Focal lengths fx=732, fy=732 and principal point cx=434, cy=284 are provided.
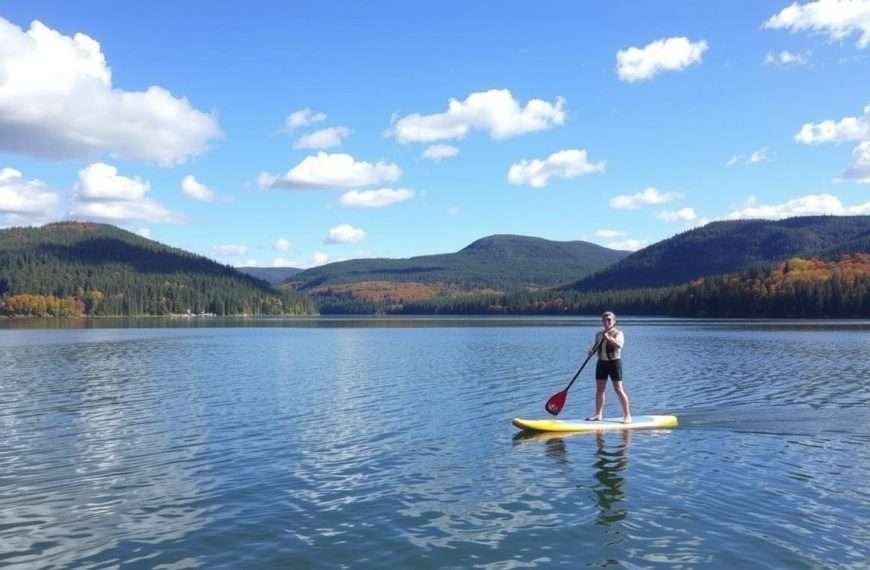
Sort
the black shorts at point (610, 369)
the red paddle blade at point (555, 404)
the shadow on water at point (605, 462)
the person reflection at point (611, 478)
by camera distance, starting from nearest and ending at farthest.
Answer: the person reflection at point (611, 478) < the shadow on water at point (605, 462) < the black shorts at point (610, 369) < the red paddle blade at point (555, 404)

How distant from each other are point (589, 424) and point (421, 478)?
8318mm

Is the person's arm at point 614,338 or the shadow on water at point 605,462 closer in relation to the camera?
the shadow on water at point 605,462

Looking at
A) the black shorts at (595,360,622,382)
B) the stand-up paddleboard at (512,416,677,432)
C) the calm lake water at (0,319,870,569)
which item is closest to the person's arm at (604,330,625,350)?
the black shorts at (595,360,622,382)

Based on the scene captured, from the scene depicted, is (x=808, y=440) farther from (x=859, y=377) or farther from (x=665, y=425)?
(x=859, y=377)

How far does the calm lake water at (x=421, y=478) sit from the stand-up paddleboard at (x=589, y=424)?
0.63m

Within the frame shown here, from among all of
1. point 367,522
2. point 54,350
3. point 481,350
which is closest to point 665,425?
point 367,522

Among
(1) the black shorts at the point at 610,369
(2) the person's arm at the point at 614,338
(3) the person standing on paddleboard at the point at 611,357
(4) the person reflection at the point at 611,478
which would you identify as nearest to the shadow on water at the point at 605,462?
(4) the person reflection at the point at 611,478

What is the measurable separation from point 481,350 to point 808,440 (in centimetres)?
4662

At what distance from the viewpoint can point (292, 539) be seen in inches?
544

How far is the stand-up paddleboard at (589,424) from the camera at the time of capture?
2425 cm

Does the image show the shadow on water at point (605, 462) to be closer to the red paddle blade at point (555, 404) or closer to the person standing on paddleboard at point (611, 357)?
the person standing on paddleboard at point (611, 357)

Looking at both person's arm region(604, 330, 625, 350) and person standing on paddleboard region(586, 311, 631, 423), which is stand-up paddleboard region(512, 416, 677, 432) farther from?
person's arm region(604, 330, 625, 350)

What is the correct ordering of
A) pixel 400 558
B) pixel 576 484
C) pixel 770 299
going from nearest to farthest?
pixel 400 558, pixel 576 484, pixel 770 299

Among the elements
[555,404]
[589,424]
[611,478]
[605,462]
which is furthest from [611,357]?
[611,478]
